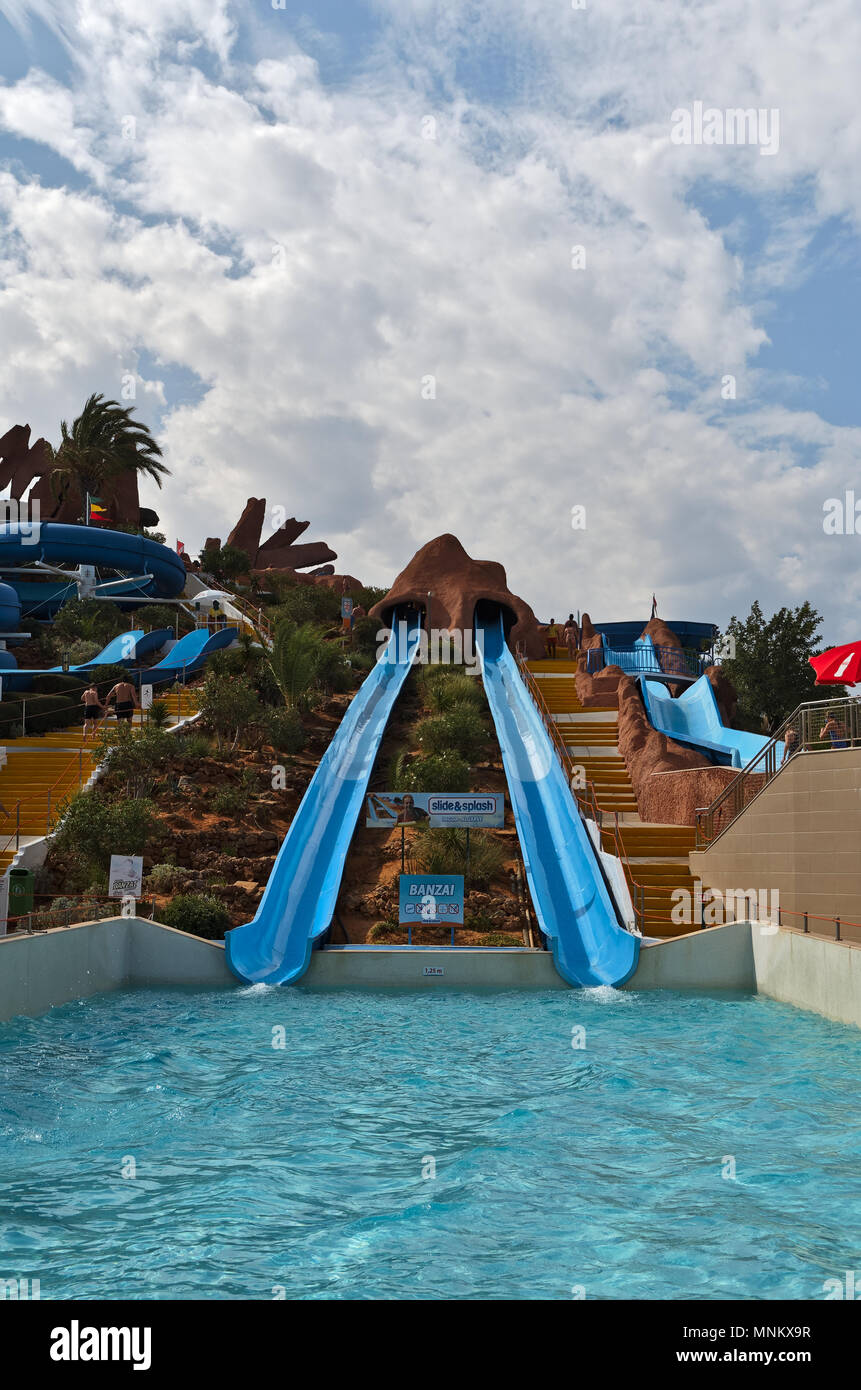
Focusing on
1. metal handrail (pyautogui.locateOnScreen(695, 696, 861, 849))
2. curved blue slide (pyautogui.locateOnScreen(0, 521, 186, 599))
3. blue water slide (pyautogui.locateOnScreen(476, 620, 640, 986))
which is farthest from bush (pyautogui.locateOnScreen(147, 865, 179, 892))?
curved blue slide (pyautogui.locateOnScreen(0, 521, 186, 599))

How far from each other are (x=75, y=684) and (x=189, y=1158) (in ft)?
68.7

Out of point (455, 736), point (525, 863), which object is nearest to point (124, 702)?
point (455, 736)

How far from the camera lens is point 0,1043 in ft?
31.6

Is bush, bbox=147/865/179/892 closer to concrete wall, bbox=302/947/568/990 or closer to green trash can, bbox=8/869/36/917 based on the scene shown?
green trash can, bbox=8/869/36/917

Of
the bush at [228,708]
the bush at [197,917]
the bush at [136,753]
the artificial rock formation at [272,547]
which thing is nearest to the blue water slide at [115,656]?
the bush at [228,708]

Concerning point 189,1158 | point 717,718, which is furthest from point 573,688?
point 189,1158

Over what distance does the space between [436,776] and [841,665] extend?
795cm

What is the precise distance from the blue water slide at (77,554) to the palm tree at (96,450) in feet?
23.7

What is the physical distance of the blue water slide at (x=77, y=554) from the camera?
122ft

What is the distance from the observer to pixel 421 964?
1331 centimetres

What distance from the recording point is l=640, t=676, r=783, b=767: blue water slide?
2151 centimetres

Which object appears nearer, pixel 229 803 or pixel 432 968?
pixel 432 968

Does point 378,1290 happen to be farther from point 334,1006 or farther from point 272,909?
point 272,909

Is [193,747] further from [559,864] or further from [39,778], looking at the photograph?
[559,864]
